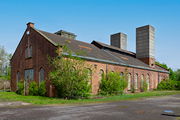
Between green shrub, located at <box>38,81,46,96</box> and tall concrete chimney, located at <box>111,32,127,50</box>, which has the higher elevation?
tall concrete chimney, located at <box>111,32,127,50</box>

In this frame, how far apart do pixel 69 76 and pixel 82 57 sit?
3.94m

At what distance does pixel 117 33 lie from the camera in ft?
136

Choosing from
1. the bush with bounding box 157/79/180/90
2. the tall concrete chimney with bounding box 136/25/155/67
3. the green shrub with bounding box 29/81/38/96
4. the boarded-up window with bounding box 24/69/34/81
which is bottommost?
the bush with bounding box 157/79/180/90

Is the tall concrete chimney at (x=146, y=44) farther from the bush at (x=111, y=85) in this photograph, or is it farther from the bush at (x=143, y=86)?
the bush at (x=111, y=85)

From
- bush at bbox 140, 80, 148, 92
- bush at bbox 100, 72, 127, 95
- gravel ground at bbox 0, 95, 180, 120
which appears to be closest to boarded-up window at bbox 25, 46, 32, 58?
bush at bbox 100, 72, 127, 95

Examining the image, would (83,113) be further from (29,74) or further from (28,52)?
(28,52)

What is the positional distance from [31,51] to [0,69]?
41.9 meters

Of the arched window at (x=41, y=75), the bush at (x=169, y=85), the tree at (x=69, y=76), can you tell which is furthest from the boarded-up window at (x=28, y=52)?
the bush at (x=169, y=85)

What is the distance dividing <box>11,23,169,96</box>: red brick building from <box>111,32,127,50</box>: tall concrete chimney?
4385mm

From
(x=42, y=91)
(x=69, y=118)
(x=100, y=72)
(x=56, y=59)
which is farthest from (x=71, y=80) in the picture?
(x=69, y=118)

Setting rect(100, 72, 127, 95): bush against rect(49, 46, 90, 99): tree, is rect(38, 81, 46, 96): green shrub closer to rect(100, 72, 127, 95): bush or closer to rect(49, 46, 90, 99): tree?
rect(49, 46, 90, 99): tree

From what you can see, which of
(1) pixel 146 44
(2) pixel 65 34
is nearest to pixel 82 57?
(2) pixel 65 34

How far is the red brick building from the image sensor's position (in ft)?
68.7

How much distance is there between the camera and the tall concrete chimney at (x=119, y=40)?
40.7 meters
